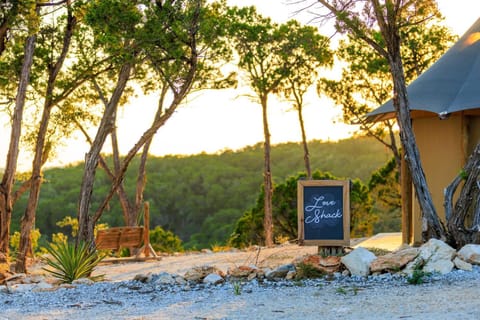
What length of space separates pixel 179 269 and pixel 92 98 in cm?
801

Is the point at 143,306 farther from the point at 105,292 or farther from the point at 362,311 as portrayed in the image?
the point at 362,311

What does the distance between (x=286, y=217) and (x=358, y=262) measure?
12.4 m

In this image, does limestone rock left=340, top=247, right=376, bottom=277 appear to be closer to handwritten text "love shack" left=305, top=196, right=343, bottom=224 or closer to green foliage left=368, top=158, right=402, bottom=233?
handwritten text "love shack" left=305, top=196, right=343, bottom=224

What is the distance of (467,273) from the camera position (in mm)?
8422

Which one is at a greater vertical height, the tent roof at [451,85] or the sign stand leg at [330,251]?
the tent roof at [451,85]

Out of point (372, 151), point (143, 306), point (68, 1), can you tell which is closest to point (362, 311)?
point (143, 306)

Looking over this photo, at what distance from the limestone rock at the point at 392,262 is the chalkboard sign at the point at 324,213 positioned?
1220 mm


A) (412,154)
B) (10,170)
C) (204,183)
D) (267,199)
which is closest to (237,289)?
(412,154)

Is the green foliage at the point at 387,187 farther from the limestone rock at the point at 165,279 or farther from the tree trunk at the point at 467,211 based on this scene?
the limestone rock at the point at 165,279

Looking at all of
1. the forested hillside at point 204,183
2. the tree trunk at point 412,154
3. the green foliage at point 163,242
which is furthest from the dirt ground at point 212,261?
the forested hillside at point 204,183

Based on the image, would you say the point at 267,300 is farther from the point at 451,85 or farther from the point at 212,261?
the point at 212,261

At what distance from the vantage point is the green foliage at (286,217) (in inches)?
826

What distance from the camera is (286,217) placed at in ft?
69.6

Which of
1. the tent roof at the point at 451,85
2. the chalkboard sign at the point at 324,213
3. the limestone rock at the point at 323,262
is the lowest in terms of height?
the limestone rock at the point at 323,262
